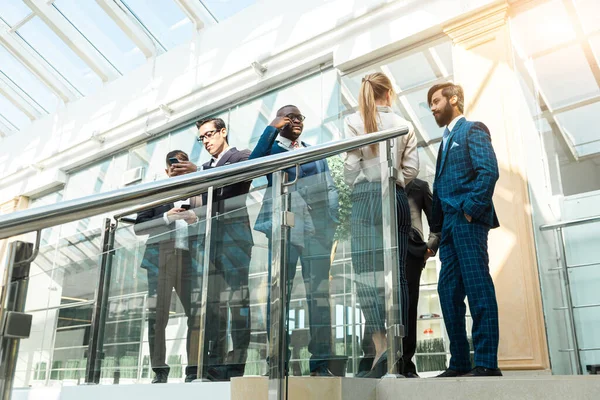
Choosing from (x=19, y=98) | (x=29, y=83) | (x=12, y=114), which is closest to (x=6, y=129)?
(x=12, y=114)

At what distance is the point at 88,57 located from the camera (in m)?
9.02

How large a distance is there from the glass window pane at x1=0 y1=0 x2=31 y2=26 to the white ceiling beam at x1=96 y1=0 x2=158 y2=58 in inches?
53.5

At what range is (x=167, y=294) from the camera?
2.29 meters

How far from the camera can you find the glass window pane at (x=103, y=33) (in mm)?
8625

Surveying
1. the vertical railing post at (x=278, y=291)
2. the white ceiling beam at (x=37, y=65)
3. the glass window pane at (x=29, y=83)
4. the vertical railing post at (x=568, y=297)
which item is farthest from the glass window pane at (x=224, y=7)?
the vertical railing post at (x=278, y=291)

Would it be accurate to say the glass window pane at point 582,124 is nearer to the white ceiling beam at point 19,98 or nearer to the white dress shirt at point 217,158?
the white dress shirt at point 217,158

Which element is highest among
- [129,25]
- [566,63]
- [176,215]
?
[129,25]

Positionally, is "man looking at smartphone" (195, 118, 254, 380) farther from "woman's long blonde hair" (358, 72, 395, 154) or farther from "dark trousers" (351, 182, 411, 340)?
"woman's long blonde hair" (358, 72, 395, 154)

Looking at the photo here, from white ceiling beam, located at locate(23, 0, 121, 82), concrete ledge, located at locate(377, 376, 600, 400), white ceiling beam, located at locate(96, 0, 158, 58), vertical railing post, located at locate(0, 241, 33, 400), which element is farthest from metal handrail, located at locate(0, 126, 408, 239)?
white ceiling beam, located at locate(23, 0, 121, 82)

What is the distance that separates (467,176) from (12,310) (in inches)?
73.6

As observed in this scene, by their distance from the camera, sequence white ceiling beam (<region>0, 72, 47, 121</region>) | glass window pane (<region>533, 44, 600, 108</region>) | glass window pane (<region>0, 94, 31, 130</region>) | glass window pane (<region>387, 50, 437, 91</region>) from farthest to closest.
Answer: glass window pane (<region>0, 94, 31, 130</region>) → white ceiling beam (<region>0, 72, 47, 121</region>) → glass window pane (<region>387, 50, 437, 91</region>) → glass window pane (<region>533, 44, 600, 108</region>)

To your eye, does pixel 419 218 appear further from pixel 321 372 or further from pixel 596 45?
pixel 596 45

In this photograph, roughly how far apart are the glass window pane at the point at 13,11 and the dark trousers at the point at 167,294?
310 inches

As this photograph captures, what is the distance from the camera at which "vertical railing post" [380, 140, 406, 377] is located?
2.31 meters
